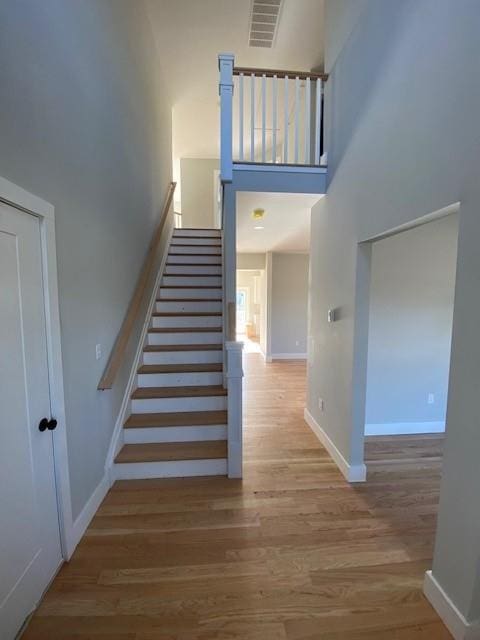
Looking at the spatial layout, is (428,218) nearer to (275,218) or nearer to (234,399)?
(234,399)

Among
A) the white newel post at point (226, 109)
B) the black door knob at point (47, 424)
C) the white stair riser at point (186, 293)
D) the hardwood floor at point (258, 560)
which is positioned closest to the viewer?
the hardwood floor at point (258, 560)

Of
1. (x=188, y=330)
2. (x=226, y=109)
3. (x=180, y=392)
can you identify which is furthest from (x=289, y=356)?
(x=226, y=109)

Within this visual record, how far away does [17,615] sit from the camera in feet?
4.31


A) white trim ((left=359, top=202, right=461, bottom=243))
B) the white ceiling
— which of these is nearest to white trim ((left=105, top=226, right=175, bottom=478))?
the white ceiling

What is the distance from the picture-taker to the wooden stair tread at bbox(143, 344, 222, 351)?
3.22 metres

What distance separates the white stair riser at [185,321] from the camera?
11.9ft

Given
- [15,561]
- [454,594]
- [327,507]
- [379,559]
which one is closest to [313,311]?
[327,507]

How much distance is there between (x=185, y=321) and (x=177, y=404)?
3.83 feet

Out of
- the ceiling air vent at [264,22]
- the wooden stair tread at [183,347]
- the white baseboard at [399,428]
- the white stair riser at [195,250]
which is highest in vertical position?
the ceiling air vent at [264,22]

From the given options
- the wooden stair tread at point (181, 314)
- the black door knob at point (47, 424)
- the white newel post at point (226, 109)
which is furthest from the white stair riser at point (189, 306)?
the black door knob at point (47, 424)

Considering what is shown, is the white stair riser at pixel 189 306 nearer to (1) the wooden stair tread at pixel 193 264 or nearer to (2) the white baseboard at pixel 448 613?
(1) the wooden stair tread at pixel 193 264

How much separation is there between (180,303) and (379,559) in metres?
3.08

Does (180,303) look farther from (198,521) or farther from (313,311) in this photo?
(198,521)

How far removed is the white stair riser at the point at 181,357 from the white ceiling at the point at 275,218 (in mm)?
1579
